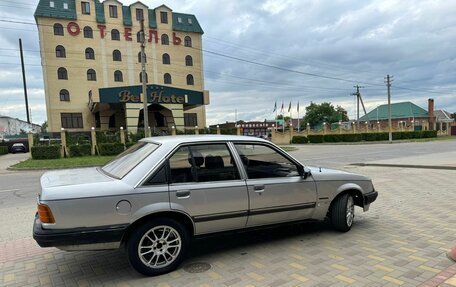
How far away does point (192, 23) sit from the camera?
2136 inches

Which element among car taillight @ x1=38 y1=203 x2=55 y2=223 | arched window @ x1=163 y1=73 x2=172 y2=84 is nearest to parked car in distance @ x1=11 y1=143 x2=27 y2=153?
arched window @ x1=163 y1=73 x2=172 y2=84

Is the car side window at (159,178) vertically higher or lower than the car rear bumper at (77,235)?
higher

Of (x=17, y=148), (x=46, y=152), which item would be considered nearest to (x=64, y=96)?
(x=17, y=148)

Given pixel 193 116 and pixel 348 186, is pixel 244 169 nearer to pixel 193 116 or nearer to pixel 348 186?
pixel 348 186

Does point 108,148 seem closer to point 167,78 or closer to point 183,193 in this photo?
point 183,193

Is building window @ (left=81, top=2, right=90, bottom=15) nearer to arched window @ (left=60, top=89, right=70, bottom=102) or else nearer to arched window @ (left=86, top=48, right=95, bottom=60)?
arched window @ (left=86, top=48, right=95, bottom=60)

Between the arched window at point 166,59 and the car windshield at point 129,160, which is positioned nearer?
the car windshield at point 129,160

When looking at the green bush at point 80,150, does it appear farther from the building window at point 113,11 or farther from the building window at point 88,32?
the building window at point 113,11

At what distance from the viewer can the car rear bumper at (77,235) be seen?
3.39 metres

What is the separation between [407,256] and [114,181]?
12.1 ft

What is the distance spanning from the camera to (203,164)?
167 inches

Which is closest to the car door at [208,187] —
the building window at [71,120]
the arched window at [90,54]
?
the building window at [71,120]

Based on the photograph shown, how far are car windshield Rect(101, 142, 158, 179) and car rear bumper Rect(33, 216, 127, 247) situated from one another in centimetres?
65

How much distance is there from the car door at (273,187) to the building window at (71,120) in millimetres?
46875
